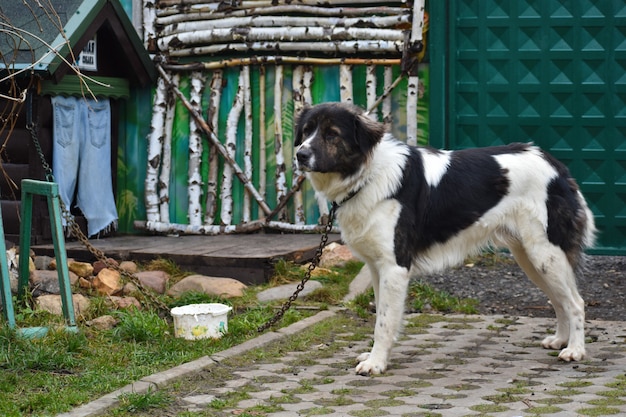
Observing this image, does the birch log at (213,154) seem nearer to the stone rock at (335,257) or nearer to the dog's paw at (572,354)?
the stone rock at (335,257)

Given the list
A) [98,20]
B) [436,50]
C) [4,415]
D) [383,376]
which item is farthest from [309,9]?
[4,415]

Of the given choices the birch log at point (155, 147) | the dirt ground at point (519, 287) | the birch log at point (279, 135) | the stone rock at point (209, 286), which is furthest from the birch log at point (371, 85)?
the stone rock at point (209, 286)

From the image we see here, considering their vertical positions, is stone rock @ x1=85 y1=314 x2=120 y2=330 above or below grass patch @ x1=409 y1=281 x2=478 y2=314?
above

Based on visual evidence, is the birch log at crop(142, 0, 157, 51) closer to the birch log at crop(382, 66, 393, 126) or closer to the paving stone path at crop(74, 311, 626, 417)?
the birch log at crop(382, 66, 393, 126)

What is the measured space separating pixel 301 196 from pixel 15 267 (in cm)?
324

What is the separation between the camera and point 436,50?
938 cm

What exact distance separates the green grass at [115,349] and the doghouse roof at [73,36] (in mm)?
2684

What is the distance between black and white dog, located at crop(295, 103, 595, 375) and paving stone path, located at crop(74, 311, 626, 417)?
0.26 metres

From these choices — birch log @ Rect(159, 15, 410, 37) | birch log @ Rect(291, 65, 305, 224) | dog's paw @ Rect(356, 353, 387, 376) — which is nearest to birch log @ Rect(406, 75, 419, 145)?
birch log @ Rect(159, 15, 410, 37)

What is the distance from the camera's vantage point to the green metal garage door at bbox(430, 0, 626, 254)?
9.06 m

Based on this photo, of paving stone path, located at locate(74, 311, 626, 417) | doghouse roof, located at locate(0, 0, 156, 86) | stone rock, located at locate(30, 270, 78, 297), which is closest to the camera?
paving stone path, located at locate(74, 311, 626, 417)

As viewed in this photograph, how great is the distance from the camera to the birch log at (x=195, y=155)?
10180mm

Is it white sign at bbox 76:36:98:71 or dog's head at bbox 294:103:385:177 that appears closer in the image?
dog's head at bbox 294:103:385:177

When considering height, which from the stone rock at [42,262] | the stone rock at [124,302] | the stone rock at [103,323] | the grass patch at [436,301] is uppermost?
the stone rock at [42,262]
